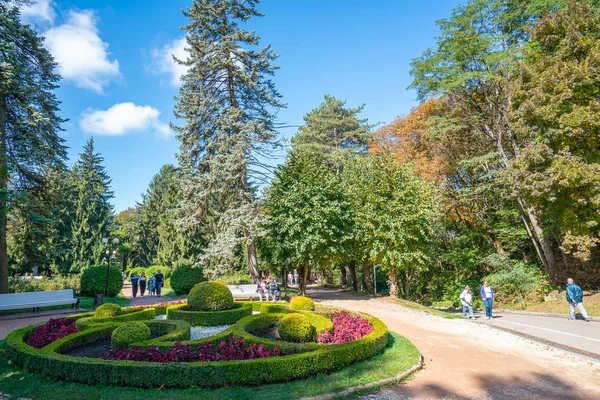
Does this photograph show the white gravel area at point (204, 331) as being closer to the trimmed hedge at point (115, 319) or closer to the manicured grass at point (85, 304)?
the trimmed hedge at point (115, 319)

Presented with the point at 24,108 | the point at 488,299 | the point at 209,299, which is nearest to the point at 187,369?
the point at 209,299

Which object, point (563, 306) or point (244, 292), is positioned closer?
point (563, 306)

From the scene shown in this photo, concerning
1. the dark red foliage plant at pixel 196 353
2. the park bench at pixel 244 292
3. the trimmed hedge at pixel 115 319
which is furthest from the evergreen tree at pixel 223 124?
the dark red foliage plant at pixel 196 353

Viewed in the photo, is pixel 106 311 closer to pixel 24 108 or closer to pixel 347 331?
pixel 347 331

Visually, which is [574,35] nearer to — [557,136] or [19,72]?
[557,136]

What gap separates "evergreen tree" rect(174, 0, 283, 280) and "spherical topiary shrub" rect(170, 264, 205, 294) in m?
2.53

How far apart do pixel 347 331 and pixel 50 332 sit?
7.75 metres

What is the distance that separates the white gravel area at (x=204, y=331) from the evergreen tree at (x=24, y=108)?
1133cm

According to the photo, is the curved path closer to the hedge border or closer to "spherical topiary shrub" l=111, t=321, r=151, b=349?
the hedge border

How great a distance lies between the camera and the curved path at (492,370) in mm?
5398

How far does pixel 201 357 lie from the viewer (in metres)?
6.01

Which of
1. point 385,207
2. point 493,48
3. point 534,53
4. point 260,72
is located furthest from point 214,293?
point 493,48

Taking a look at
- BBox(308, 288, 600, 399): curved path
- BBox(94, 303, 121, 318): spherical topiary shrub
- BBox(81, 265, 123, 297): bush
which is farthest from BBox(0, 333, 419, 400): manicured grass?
BBox(81, 265, 123, 297): bush

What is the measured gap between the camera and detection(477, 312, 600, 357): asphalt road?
857 cm
